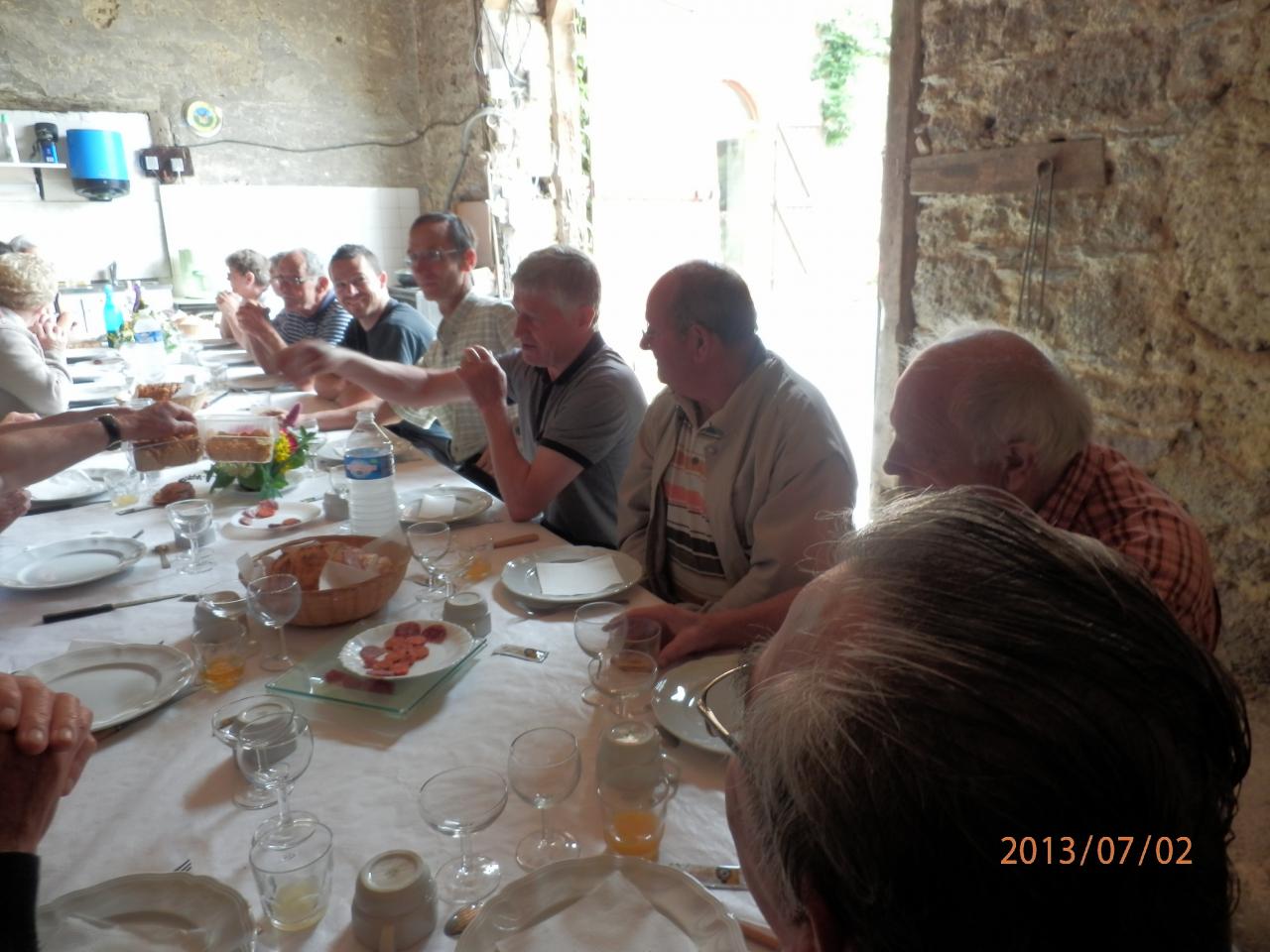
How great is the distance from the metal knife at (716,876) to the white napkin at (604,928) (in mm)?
76

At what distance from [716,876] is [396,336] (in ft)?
11.6

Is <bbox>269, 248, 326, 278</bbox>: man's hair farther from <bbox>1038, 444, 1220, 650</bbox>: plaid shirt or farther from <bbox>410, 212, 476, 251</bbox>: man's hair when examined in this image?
<bbox>1038, 444, 1220, 650</bbox>: plaid shirt

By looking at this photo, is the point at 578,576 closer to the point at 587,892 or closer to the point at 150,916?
the point at 587,892

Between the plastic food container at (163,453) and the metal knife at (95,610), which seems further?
the plastic food container at (163,453)

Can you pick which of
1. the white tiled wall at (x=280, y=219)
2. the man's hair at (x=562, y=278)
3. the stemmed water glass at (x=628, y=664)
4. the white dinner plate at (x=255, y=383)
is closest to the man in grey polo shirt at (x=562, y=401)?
the man's hair at (x=562, y=278)

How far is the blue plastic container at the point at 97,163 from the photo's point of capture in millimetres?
5719

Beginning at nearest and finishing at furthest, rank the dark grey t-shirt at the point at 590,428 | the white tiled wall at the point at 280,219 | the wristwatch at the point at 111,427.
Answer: the wristwatch at the point at 111,427 < the dark grey t-shirt at the point at 590,428 < the white tiled wall at the point at 280,219

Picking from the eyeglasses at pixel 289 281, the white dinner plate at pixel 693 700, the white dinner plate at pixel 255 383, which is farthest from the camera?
the eyeglasses at pixel 289 281

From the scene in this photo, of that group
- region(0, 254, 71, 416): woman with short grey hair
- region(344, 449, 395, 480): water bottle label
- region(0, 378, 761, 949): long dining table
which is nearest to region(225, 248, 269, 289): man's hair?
region(0, 254, 71, 416): woman with short grey hair

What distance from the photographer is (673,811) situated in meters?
1.08

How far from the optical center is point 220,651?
56.9 inches

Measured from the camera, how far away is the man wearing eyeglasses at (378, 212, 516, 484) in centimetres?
340

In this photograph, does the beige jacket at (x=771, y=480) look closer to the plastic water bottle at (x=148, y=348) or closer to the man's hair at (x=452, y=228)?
the man's hair at (x=452, y=228)
